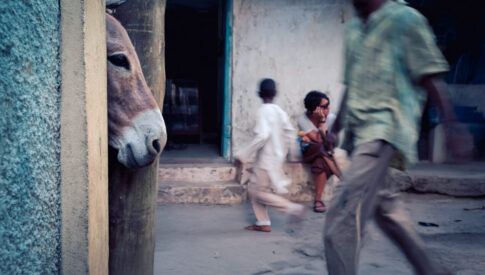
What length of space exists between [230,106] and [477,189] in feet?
12.0

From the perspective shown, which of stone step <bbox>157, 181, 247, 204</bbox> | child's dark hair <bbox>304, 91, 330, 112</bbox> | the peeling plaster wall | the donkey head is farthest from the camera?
the peeling plaster wall

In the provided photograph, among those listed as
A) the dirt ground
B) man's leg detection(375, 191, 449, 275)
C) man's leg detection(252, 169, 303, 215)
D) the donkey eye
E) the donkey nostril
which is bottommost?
the dirt ground

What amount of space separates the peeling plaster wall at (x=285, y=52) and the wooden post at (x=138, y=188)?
370 cm

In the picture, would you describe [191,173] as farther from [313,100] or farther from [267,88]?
[267,88]

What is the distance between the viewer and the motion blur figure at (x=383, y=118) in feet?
6.16

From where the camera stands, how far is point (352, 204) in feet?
6.13

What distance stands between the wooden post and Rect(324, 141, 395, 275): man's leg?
0.91m

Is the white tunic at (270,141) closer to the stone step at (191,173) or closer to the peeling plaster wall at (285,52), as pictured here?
the stone step at (191,173)

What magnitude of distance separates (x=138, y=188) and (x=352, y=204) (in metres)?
1.04

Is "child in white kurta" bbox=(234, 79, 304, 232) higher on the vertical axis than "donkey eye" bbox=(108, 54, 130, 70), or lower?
lower

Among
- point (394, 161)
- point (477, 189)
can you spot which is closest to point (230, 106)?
point (477, 189)

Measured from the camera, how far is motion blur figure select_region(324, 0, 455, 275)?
1877 mm

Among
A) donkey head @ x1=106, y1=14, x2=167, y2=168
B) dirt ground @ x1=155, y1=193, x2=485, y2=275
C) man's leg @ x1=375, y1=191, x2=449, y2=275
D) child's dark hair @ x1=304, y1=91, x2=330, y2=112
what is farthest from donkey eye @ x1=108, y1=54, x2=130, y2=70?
child's dark hair @ x1=304, y1=91, x2=330, y2=112

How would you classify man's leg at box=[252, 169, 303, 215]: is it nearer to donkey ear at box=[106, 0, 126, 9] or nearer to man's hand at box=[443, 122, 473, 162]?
man's hand at box=[443, 122, 473, 162]
